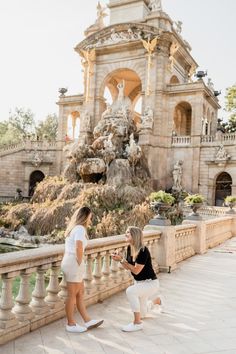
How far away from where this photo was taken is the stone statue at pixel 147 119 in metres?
29.9

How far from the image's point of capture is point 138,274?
207 inches

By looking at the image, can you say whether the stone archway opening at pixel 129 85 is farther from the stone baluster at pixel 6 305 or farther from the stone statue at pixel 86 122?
the stone baluster at pixel 6 305

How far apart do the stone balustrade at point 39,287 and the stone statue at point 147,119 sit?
→ 2390cm

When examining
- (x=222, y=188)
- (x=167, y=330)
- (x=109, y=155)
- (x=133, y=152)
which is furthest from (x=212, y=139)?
(x=167, y=330)

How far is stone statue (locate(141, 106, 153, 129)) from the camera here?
98.0 ft

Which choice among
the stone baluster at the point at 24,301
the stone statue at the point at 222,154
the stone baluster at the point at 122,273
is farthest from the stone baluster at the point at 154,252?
the stone statue at the point at 222,154

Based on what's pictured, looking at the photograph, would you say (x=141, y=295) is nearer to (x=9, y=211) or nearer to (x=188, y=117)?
(x=9, y=211)

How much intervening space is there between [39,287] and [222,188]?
25.3 metres

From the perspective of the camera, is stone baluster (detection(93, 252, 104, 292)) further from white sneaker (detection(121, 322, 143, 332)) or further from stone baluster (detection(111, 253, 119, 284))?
white sneaker (detection(121, 322, 143, 332))

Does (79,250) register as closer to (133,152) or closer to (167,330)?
(167,330)

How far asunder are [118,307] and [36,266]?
1.78 metres

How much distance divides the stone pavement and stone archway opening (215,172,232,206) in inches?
845

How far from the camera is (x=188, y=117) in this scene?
38312 mm

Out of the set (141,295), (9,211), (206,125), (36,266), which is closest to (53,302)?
(36,266)
